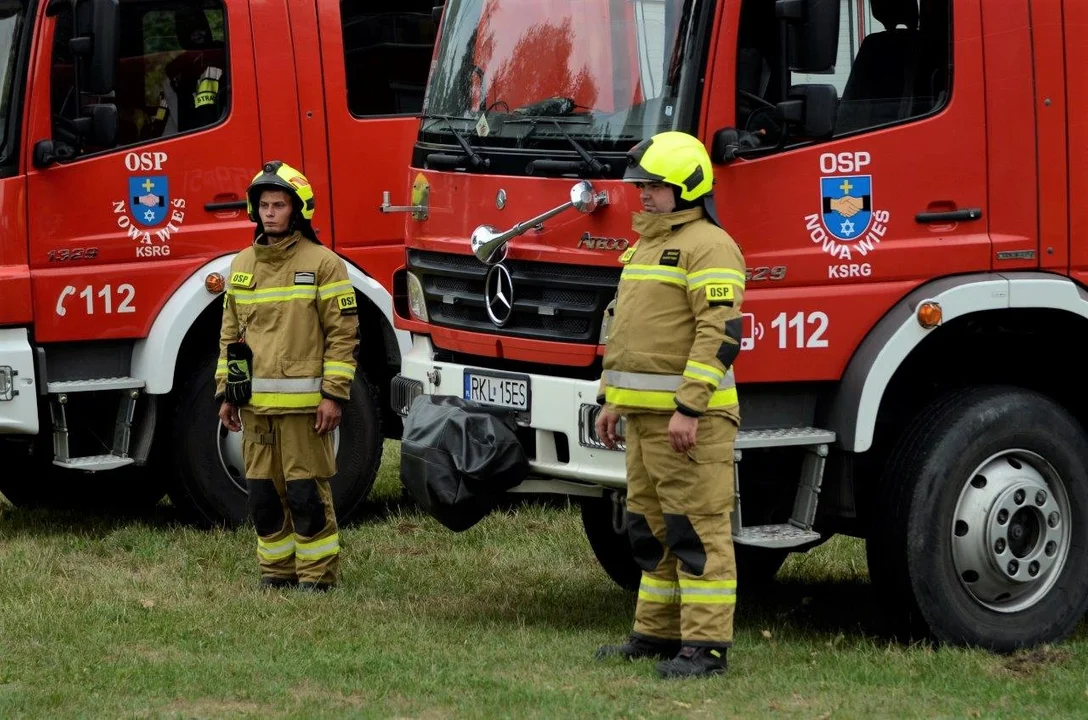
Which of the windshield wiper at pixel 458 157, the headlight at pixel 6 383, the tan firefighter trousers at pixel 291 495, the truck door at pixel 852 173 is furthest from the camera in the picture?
the headlight at pixel 6 383

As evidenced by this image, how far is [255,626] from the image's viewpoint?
736 centimetres

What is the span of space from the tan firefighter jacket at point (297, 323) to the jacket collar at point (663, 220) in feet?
6.13

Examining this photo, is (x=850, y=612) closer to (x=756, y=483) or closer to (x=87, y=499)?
(x=756, y=483)

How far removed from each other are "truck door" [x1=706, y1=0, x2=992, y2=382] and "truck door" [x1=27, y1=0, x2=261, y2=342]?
11.2 ft

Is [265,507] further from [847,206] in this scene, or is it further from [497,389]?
[847,206]

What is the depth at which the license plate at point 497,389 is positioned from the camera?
7043mm

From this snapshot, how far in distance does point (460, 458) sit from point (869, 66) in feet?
6.51

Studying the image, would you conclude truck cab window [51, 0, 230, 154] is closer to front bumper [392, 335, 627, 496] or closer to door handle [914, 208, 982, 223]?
front bumper [392, 335, 627, 496]

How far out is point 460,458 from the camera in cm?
697

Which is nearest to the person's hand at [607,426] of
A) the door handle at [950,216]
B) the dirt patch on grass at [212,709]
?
the door handle at [950,216]

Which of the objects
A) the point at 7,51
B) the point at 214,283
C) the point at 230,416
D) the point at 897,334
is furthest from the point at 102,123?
the point at 897,334

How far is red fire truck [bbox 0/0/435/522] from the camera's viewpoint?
8805mm

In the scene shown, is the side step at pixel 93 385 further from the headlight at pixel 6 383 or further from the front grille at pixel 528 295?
the front grille at pixel 528 295

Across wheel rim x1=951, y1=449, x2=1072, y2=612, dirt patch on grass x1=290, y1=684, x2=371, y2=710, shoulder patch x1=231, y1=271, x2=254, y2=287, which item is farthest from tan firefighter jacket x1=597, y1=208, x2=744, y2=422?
shoulder patch x1=231, y1=271, x2=254, y2=287
